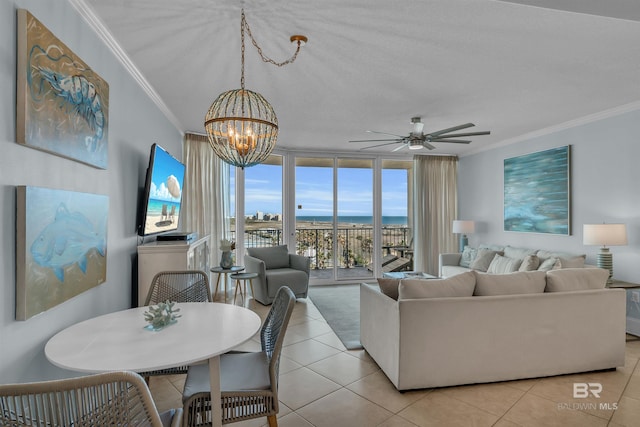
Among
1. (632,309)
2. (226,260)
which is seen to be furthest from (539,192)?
(226,260)

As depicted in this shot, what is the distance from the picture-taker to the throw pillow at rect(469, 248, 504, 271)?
16.6ft

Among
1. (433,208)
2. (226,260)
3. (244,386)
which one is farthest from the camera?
(433,208)

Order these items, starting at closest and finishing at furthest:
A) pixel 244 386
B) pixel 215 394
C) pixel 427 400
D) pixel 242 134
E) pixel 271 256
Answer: pixel 215 394
pixel 244 386
pixel 242 134
pixel 427 400
pixel 271 256

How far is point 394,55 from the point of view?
8.44ft

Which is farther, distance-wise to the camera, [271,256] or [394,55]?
[271,256]

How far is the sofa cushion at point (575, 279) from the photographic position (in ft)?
8.83

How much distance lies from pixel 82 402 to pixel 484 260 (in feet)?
17.1

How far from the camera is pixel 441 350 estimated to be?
2469 mm

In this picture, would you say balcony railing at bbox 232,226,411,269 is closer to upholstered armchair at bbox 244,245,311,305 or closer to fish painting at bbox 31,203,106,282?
upholstered armchair at bbox 244,245,311,305

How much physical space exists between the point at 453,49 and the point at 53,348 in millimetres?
2956

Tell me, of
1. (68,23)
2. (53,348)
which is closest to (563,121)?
(68,23)

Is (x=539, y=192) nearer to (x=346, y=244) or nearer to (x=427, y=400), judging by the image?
(x=346, y=244)

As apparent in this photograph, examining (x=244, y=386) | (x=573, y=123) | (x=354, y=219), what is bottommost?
(x=244, y=386)

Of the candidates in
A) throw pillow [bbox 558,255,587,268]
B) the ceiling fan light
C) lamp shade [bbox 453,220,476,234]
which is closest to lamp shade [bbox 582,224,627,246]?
throw pillow [bbox 558,255,587,268]
